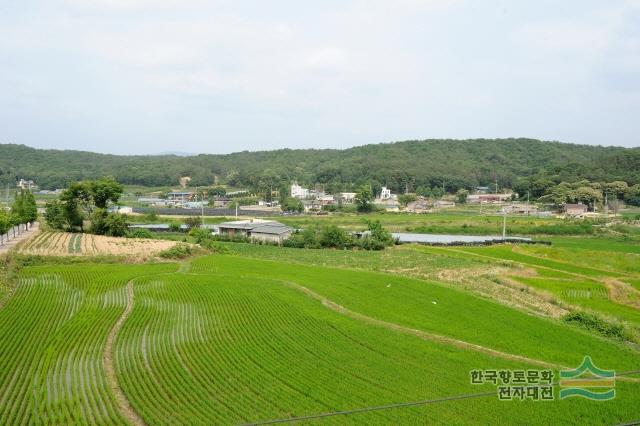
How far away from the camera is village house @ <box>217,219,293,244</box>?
5181 centimetres

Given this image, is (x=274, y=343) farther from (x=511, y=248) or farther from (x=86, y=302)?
(x=511, y=248)

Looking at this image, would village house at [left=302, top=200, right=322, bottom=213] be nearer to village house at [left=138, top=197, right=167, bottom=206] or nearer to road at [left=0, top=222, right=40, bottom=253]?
village house at [left=138, top=197, right=167, bottom=206]

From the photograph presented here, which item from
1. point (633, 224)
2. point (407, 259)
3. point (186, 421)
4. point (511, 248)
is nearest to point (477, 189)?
point (633, 224)

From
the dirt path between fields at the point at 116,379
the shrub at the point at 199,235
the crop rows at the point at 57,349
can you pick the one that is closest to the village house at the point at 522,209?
the shrub at the point at 199,235

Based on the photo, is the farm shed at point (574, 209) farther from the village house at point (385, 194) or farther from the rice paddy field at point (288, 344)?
the rice paddy field at point (288, 344)

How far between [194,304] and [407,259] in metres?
22.5

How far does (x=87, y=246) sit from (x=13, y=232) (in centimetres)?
972

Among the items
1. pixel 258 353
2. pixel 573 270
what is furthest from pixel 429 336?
pixel 573 270

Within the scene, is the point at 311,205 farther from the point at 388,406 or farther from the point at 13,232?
the point at 388,406

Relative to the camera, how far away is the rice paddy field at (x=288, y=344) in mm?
12625

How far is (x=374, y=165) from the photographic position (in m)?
130

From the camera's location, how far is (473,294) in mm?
26844

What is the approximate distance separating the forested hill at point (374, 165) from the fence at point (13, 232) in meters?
68.1

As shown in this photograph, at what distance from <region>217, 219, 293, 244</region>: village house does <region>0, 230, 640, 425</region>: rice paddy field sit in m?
18.9
